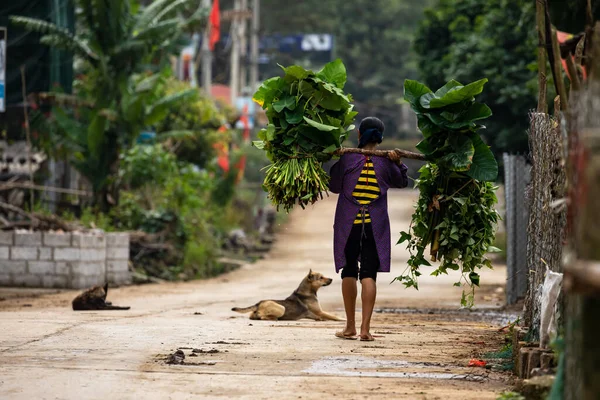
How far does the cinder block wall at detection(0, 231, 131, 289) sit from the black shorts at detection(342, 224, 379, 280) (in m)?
8.37

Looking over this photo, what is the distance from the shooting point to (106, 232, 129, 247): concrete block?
57.8 feet

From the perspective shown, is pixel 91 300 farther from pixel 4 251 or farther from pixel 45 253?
pixel 4 251

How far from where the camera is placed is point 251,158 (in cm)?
4091

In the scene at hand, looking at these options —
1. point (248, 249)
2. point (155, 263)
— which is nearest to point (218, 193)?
point (248, 249)

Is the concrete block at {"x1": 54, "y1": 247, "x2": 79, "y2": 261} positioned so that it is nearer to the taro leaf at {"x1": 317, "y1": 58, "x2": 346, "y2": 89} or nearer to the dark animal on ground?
the dark animal on ground

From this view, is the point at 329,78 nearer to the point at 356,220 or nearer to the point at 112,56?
the point at 356,220

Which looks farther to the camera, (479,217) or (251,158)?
(251,158)

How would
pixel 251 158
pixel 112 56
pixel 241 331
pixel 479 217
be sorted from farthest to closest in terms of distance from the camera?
pixel 251 158, pixel 112 56, pixel 241 331, pixel 479 217

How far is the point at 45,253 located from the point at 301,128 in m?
A: 8.97

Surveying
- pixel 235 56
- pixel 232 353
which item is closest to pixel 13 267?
pixel 232 353

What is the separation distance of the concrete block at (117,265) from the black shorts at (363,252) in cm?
901

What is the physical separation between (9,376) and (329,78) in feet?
12.6

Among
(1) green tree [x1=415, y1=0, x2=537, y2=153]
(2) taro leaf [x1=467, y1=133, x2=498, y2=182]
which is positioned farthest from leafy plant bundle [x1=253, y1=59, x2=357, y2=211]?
(1) green tree [x1=415, y1=0, x2=537, y2=153]

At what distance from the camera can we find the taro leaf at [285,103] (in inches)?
357
